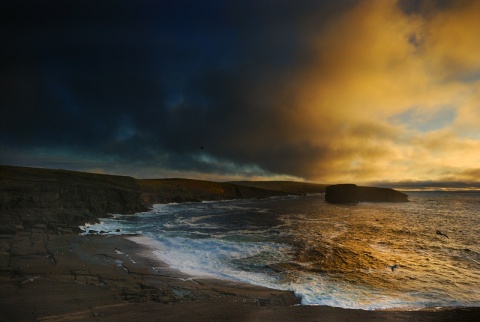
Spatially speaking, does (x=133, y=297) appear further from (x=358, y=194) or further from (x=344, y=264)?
(x=358, y=194)

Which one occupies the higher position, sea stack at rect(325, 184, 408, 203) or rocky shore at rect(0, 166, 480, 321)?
sea stack at rect(325, 184, 408, 203)

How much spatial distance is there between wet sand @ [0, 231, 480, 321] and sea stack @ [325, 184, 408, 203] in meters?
123

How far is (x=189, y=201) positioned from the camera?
126 m

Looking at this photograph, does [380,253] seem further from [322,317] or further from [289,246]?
[322,317]

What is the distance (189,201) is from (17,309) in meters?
115

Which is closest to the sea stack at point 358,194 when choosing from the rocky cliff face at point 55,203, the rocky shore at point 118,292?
the rocky cliff face at point 55,203

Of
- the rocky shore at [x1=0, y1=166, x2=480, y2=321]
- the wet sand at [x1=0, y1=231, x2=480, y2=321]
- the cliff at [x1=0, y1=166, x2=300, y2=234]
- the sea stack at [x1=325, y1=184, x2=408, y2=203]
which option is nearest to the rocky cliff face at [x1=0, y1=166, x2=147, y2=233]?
the cliff at [x1=0, y1=166, x2=300, y2=234]

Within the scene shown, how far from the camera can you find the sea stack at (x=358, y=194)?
131 m

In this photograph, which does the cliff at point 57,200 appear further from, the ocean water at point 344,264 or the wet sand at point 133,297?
the wet sand at point 133,297

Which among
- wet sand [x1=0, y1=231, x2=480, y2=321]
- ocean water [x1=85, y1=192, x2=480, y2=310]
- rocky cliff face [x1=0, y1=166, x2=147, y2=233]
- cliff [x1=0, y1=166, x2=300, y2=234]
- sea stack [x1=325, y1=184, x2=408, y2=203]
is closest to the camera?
wet sand [x1=0, y1=231, x2=480, y2=321]

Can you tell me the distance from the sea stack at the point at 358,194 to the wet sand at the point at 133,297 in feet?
404

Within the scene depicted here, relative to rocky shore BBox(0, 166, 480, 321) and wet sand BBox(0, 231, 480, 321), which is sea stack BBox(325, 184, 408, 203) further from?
wet sand BBox(0, 231, 480, 321)

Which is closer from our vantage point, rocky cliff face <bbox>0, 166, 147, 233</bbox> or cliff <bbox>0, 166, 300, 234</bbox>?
rocky cliff face <bbox>0, 166, 147, 233</bbox>

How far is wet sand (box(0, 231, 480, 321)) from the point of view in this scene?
11.9 meters
